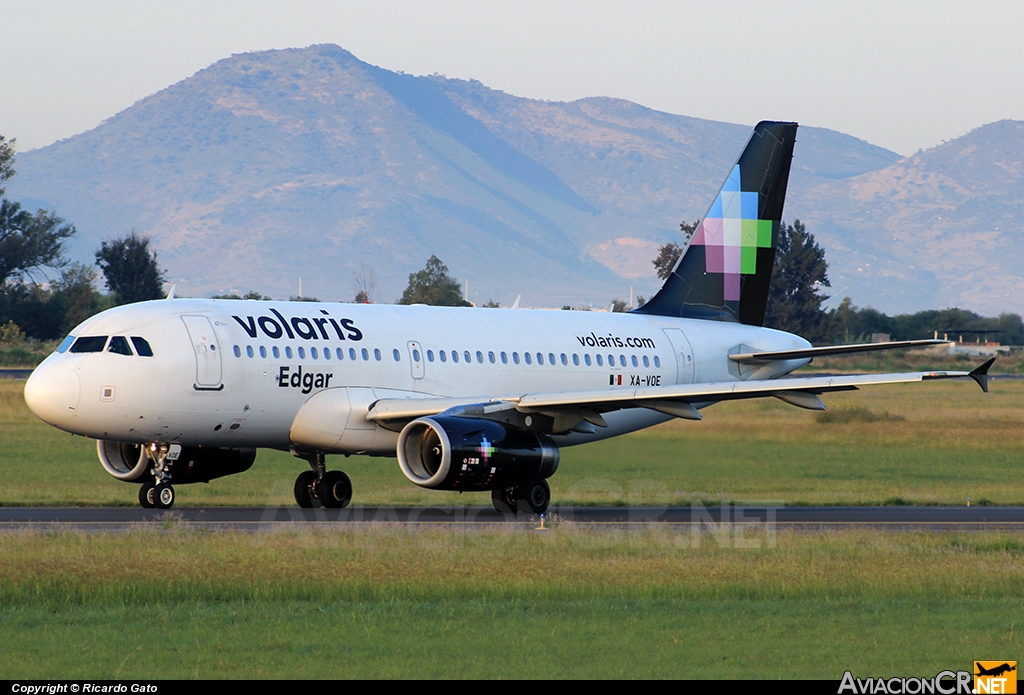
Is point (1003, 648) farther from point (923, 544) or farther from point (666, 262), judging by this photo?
point (666, 262)

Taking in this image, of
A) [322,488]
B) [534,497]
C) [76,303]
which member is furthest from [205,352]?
[76,303]

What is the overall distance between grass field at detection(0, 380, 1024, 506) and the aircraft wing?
6.47ft

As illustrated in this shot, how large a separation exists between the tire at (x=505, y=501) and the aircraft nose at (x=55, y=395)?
26.5 ft

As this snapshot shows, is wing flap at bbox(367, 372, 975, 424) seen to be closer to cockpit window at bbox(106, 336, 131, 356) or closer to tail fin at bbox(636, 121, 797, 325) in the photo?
cockpit window at bbox(106, 336, 131, 356)

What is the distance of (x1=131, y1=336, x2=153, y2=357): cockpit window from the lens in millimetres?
27266

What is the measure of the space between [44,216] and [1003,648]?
113 m

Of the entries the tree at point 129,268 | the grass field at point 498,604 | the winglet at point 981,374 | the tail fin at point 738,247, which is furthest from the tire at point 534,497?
the tree at point 129,268

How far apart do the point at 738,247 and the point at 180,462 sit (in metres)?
15.9

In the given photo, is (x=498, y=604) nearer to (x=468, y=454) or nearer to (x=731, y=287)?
(x=468, y=454)

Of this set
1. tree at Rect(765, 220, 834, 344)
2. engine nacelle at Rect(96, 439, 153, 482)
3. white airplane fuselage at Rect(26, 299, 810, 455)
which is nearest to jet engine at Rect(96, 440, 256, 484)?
engine nacelle at Rect(96, 439, 153, 482)

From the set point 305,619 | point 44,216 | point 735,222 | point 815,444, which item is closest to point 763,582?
point 305,619

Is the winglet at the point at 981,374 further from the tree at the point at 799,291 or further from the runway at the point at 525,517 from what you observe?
the tree at the point at 799,291

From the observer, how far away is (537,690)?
1226 cm

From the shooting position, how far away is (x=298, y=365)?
2872 centimetres
